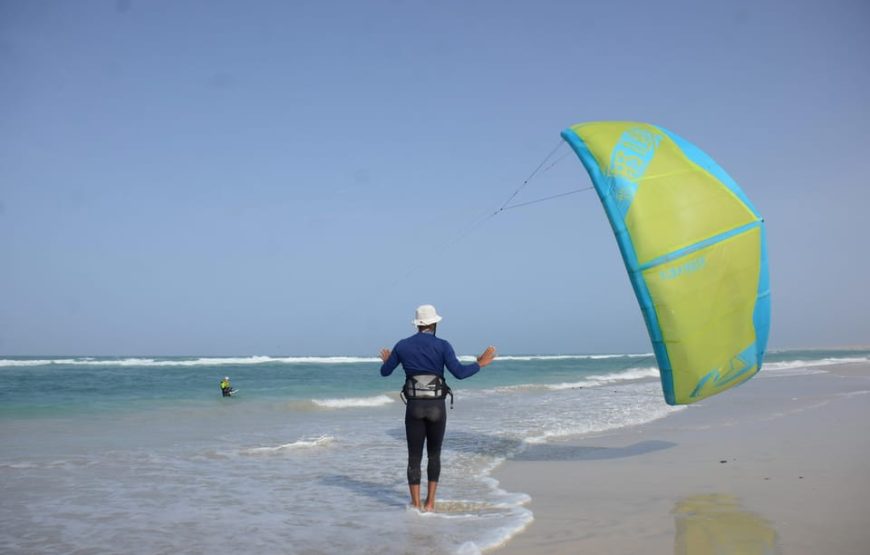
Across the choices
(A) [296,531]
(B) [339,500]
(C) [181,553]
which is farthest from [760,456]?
(C) [181,553]

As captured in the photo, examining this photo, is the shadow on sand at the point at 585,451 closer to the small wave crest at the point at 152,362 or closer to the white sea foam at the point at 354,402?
the white sea foam at the point at 354,402

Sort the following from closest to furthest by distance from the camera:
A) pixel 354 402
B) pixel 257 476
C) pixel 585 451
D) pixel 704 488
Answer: pixel 704 488 < pixel 257 476 < pixel 585 451 < pixel 354 402

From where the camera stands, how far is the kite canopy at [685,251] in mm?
6625

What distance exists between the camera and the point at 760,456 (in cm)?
797

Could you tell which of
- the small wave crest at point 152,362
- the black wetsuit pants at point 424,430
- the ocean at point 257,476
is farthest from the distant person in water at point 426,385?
the small wave crest at point 152,362

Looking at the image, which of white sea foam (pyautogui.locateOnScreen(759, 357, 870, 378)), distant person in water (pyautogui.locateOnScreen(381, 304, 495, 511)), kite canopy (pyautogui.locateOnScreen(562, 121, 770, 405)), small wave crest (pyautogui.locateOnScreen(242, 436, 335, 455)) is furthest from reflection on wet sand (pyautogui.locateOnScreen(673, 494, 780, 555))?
white sea foam (pyautogui.locateOnScreen(759, 357, 870, 378))

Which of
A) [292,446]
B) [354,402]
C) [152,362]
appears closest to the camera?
[292,446]

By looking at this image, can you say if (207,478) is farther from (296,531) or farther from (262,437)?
(262,437)

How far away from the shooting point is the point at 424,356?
5852 millimetres

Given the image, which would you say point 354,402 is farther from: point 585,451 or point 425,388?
point 425,388

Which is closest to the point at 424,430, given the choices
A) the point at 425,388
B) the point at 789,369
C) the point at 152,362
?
the point at 425,388

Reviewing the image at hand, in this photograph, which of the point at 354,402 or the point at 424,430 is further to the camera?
the point at 354,402

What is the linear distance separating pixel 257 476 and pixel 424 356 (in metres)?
3.22

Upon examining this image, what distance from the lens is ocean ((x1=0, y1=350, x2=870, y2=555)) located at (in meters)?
5.24
